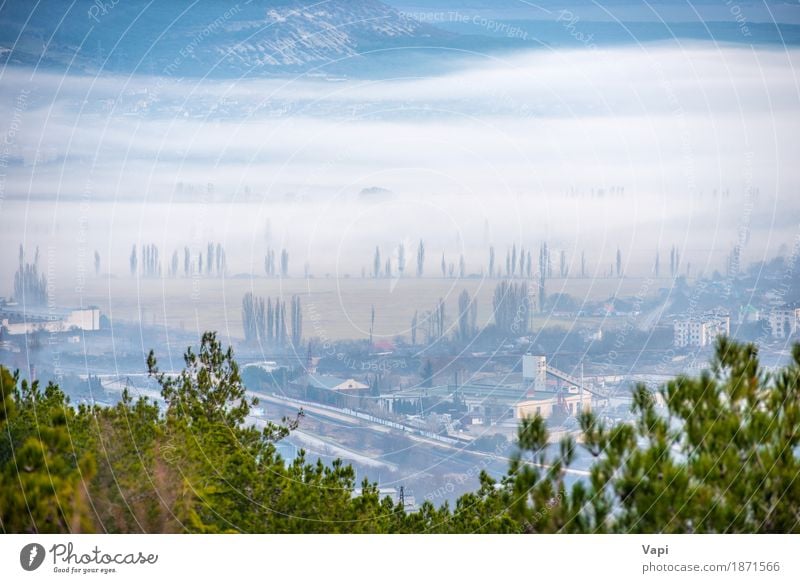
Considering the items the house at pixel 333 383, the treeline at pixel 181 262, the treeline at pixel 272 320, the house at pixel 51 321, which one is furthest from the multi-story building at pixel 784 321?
the house at pixel 51 321

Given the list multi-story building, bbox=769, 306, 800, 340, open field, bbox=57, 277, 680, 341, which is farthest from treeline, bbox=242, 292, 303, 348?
multi-story building, bbox=769, 306, 800, 340

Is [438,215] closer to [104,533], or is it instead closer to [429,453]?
[429,453]

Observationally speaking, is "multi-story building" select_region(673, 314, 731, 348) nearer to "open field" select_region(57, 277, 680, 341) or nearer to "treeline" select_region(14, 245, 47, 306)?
"open field" select_region(57, 277, 680, 341)

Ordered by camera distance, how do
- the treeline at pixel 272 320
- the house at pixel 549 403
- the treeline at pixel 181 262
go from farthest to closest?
the treeline at pixel 272 320 < the treeline at pixel 181 262 < the house at pixel 549 403

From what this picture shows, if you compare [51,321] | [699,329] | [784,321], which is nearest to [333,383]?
[51,321]

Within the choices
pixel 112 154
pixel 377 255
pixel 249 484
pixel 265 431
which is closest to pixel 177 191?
pixel 112 154

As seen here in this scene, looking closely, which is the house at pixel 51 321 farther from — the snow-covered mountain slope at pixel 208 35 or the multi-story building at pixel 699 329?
the multi-story building at pixel 699 329
